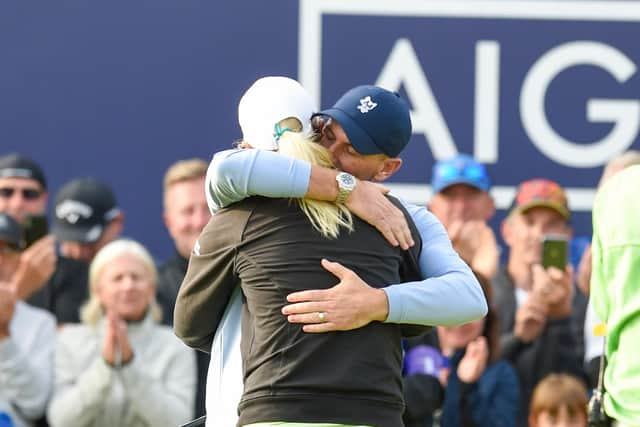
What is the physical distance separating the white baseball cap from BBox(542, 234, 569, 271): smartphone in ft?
10.5

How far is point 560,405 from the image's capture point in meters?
6.39

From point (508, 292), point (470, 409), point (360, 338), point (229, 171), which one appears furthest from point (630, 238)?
point (508, 292)

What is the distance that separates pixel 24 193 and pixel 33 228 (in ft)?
0.95

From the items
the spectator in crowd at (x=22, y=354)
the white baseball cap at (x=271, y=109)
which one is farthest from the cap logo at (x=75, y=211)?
the white baseball cap at (x=271, y=109)

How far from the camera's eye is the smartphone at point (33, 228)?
7020mm

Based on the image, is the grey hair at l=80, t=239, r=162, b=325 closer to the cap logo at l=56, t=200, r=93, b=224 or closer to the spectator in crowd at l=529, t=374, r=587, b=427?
the cap logo at l=56, t=200, r=93, b=224

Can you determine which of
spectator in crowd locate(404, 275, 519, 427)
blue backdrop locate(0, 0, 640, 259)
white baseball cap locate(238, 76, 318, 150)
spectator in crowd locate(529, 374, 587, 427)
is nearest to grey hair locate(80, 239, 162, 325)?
spectator in crowd locate(404, 275, 519, 427)

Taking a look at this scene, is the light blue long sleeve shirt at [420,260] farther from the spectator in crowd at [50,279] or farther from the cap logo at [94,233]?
the cap logo at [94,233]

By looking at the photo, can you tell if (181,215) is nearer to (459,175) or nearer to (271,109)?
(459,175)

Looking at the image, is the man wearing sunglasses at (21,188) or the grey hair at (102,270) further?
the man wearing sunglasses at (21,188)

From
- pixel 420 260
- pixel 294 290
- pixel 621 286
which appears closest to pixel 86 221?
pixel 420 260

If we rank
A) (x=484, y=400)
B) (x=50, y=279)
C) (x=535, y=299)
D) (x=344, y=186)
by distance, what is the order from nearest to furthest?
1. (x=344, y=186)
2. (x=484, y=400)
3. (x=535, y=299)
4. (x=50, y=279)

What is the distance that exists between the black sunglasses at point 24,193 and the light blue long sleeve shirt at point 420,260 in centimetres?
373

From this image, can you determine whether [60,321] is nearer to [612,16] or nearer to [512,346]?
[512,346]
